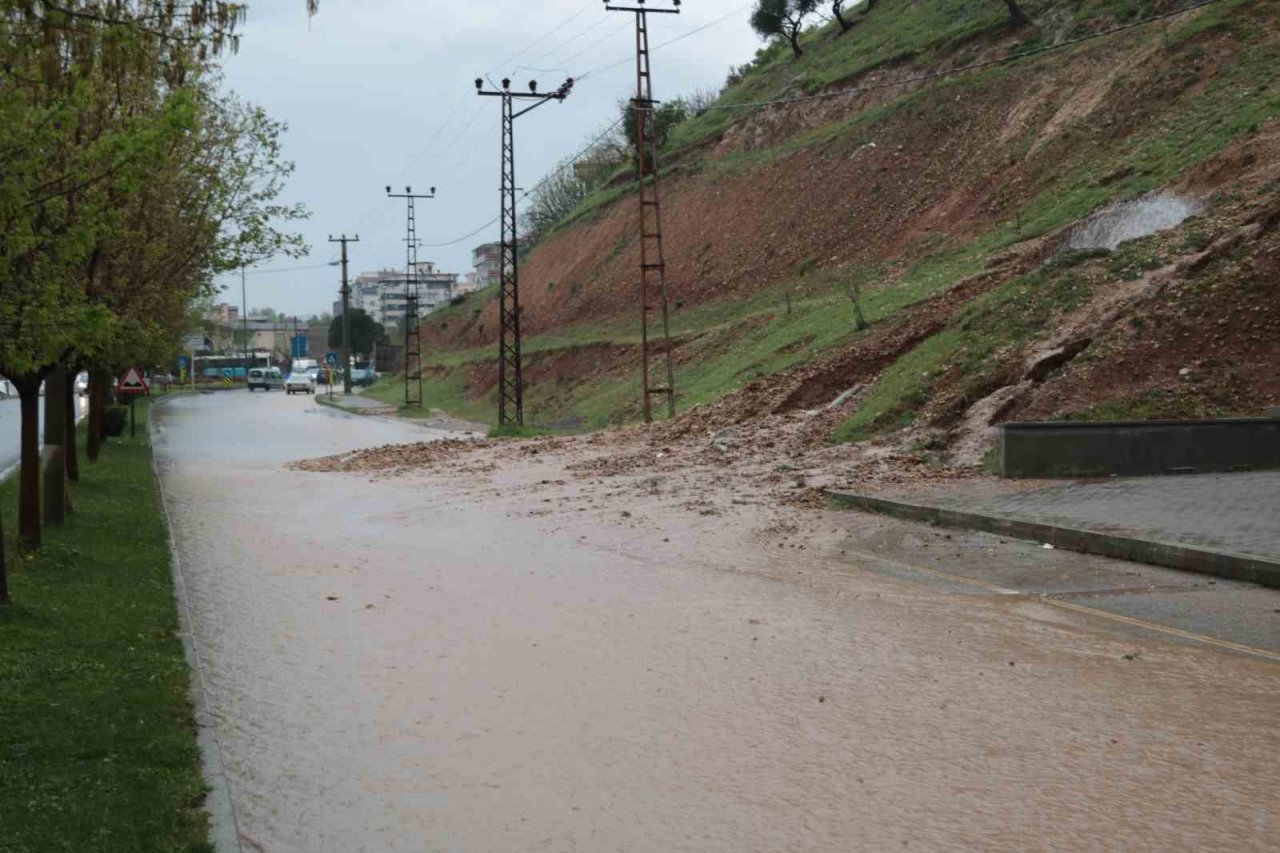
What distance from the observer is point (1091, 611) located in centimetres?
1009

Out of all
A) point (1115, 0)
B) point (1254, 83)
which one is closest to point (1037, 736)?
point (1254, 83)

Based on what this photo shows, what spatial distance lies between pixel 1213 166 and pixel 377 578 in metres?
19.0

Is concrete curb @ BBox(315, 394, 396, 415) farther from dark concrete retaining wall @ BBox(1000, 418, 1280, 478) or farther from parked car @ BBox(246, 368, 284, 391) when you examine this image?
dark concrete retaining wall @ BBox(1000, 418, 1280, 478)

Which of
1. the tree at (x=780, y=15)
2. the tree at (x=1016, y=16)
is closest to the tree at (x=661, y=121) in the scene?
the tree at (x=780, y=15)

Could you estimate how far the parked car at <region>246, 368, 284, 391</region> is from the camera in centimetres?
10569

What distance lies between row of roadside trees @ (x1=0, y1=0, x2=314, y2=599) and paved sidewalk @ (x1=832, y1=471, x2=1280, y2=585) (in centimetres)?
822

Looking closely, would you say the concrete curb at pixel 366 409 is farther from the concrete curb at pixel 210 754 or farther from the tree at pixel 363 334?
the tree at pixel 363 334

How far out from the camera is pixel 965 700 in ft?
24.2

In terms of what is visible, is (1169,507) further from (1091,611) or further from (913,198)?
(913,198)

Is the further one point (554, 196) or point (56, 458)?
point (554, 196)

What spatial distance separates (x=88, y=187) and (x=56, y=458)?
591 cm

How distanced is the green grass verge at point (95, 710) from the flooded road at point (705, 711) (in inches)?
11.9

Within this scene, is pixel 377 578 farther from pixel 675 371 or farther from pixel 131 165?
pixel 675 371

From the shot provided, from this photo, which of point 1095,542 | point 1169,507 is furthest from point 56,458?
point 1169,507
